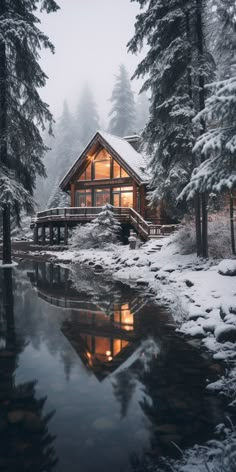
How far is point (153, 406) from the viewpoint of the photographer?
4.40 m

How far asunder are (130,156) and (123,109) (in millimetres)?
30292

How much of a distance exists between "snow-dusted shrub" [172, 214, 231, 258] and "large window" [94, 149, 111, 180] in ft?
52.8

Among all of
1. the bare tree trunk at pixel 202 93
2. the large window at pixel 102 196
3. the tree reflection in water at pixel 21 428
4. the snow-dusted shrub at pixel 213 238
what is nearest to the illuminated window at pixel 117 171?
the large window at pixel 102 196

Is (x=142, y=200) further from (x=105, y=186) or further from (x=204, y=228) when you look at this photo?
(x=204, y=228)

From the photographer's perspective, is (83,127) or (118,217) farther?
(83,127)

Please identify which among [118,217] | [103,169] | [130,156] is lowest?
[118,217]

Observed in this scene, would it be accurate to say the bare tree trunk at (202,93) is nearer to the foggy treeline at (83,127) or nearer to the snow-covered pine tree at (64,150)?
the foggy treeline at (83,127)

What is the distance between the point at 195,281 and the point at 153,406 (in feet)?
21.2

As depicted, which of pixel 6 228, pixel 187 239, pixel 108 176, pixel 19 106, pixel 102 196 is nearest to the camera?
pixel 187 239

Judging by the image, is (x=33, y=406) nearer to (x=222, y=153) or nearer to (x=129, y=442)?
(x=129, y=442)

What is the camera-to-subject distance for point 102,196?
32219 mm

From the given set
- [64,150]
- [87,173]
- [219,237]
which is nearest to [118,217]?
[87,173]

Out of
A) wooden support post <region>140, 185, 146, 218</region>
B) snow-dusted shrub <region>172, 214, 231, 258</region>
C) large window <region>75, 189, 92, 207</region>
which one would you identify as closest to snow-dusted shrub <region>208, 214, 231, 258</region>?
snow-dusted shrub <region>172, 214, 231, 258</region>

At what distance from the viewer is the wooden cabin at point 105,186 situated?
89.6 ft
